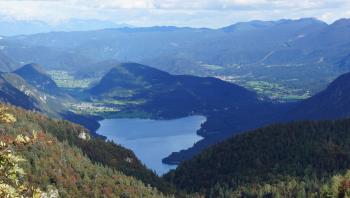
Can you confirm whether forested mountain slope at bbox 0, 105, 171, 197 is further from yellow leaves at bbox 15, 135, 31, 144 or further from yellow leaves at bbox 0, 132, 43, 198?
yellow leaves at bbox 15, 135, 31, 144

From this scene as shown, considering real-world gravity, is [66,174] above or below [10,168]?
below

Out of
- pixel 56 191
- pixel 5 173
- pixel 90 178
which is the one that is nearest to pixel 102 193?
pixel 90 178

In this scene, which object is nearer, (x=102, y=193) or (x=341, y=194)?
(x=341, y=194)

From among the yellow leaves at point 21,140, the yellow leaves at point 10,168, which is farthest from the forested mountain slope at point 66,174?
the yellow leaves at point 21,140

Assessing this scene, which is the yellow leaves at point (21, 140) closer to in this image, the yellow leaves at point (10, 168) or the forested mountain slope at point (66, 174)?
the yellow leaves at point (10, 168)

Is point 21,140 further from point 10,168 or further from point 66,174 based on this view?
point 66,174


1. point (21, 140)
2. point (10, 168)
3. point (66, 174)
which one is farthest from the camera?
point (66, 174)

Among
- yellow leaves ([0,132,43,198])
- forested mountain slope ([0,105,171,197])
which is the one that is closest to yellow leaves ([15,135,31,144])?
yellow leaves ([0,132,43,198])

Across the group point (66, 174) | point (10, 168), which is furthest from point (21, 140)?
point (66, 174)

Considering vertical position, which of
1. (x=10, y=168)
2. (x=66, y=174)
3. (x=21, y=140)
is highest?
(x=21, y=140)

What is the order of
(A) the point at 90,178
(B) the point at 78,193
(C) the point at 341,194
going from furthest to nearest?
(A) the point at 90,178 < (B) the point at 78,193 < (C) the point at 341,194

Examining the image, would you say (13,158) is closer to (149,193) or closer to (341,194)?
(341,194)
